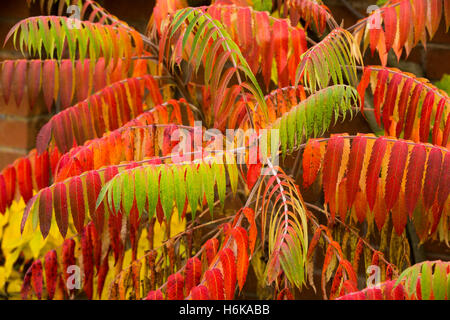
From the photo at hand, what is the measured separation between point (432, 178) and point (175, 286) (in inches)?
20.6

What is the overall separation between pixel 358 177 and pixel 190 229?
45 cm

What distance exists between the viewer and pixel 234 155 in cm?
101

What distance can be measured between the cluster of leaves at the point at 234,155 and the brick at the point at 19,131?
0.54 metres

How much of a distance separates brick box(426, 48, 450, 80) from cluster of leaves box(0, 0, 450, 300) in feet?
1.27

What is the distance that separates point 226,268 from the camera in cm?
94

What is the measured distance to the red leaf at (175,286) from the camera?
3.46 ft

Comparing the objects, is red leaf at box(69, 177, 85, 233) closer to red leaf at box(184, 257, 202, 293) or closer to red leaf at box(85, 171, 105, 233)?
red leaf at box(85, 171, 105, 233)

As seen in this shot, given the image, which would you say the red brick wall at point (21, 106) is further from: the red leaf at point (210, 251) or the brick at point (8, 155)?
the red leaf at point (210, 251)

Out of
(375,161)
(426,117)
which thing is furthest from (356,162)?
(426,117)

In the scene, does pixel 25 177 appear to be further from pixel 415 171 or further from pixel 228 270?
pixel 415 171

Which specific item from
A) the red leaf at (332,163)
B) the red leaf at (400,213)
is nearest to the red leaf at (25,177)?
the red leaf at (332,163)

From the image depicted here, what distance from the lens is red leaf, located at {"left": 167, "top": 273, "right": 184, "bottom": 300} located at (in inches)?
41.6

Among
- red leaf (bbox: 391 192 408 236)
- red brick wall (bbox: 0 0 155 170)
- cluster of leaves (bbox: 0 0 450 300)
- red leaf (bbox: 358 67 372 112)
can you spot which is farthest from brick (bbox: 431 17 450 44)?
red brick wall (bbox: 0 0 155 170)
